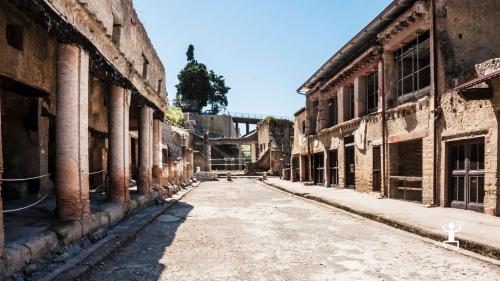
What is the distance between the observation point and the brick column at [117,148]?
9.73 meters

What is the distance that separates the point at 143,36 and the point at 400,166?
10.1m

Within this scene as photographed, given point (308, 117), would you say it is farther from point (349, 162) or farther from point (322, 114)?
point (349, 162)

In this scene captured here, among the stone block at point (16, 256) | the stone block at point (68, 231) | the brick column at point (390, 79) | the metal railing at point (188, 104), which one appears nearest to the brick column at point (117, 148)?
the stone block at point (68, 231)

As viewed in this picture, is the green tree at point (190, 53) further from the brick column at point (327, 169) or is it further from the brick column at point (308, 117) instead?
the brick column at point (327, 169)

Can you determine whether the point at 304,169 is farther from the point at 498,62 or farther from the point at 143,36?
the point at 498,62

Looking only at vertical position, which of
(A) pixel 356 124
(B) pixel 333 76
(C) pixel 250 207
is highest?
(B) pixel 333 76

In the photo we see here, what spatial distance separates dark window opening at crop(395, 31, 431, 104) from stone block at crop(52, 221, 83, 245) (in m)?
10.8

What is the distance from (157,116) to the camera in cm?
1628

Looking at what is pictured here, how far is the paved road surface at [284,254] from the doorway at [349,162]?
9.38 m

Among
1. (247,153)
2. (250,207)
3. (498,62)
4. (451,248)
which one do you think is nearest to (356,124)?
(250,207)

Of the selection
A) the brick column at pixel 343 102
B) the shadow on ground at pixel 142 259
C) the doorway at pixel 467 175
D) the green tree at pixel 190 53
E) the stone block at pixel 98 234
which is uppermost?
the green tree at pixel 190 53

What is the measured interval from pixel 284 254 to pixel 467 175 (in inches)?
264

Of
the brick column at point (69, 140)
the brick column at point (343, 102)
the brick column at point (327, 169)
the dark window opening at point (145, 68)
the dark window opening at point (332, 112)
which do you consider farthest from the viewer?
the dark window opening at point (332, 112)

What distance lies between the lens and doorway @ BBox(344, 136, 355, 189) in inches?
727
